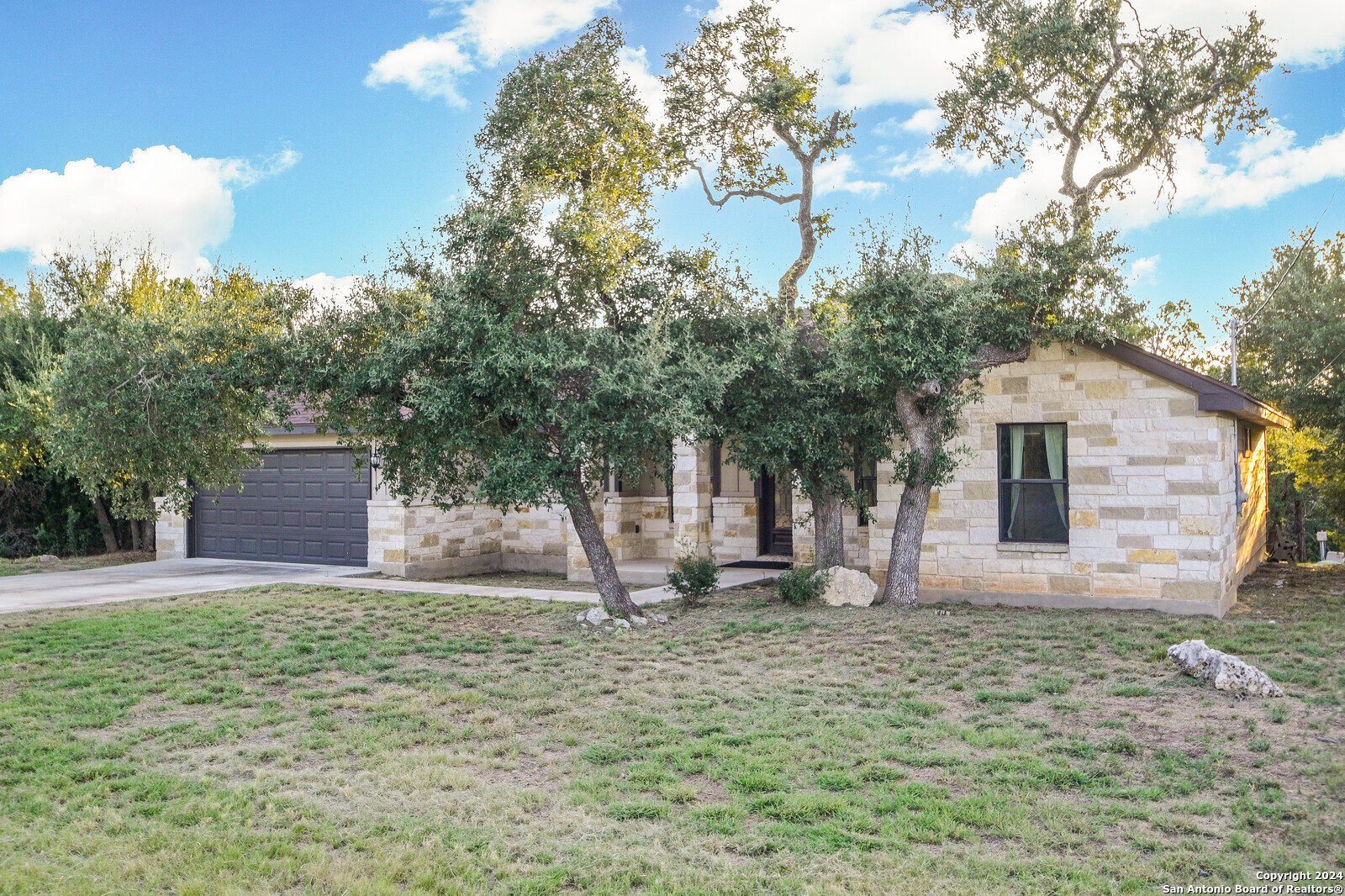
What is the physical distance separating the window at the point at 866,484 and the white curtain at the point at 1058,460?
7.43ft

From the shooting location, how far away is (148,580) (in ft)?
52.5

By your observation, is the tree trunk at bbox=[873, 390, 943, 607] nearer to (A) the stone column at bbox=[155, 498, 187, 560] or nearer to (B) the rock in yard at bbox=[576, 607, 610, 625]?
(B) the rock in yard at bbox=[576, 607, 610, 625]

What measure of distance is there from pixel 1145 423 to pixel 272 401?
418 inches

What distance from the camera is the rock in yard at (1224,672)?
7449mm

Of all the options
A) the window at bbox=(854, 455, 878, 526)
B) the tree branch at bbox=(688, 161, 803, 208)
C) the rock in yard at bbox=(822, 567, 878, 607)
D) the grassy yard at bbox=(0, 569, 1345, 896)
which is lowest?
the grassy yard at bbox=(0, 569, 1345, 896)

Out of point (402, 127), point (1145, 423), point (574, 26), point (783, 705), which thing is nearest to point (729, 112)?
point (574, 26)

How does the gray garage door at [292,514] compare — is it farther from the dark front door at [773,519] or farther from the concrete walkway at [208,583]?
the dark front door at [773,519]

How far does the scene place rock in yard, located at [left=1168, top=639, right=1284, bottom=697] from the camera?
293 inches

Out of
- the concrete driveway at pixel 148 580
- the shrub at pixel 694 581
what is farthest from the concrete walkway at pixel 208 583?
the shrub at pixel 694 581

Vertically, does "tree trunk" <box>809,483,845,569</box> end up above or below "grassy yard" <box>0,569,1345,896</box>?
above

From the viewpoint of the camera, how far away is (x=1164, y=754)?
603 centimetres

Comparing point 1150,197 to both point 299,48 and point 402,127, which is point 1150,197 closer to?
point 402,127

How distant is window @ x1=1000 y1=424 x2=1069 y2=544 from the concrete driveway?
10676 mm

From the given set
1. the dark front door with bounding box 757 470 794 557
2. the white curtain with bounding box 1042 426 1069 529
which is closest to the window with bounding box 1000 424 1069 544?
the white curtain with bounding box 1042 426 1069 529
